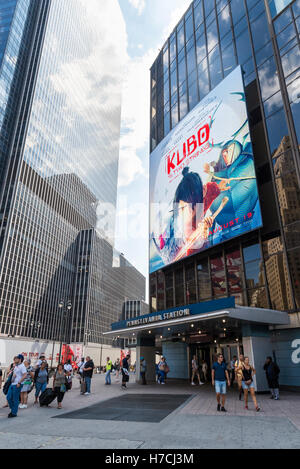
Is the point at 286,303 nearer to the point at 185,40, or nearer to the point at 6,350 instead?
the point at 185,40

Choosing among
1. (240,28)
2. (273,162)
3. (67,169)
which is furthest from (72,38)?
(273,162)

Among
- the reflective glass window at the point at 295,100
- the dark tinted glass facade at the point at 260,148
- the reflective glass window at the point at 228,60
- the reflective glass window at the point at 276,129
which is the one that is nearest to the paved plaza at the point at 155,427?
the dark tinted glass facade at the point at 260,148

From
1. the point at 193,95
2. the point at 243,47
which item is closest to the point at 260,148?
the point at 243,47

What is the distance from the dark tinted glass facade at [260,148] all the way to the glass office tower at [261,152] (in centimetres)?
6

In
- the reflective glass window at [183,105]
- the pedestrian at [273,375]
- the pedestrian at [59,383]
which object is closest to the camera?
the pedestrian at [59,383]

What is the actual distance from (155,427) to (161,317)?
12.2 metres

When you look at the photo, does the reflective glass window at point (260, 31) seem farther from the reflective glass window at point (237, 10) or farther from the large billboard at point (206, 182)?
the reflective glass window at point (237, 10)

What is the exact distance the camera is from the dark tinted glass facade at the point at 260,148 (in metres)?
19.4

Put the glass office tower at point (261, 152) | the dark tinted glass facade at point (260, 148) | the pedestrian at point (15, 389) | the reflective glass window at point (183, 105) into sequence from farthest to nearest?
the reflective glass window at point (183, 105) < the dark tinted glass facade at point (260, 148) < the glass office tower at point (261, 152) < the pedestrian at point (15, 389)

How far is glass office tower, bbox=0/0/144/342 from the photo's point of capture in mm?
72500

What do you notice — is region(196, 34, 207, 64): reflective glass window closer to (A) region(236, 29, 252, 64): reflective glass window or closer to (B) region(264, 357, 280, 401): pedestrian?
(A) region(236, 29, 252, 64): reflective glass window

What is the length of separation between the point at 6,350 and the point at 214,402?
146 ft

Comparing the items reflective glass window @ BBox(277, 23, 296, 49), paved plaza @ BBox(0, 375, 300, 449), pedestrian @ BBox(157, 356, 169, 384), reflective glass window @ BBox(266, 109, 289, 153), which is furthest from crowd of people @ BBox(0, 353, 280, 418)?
reflective glass window @ BBox(277, 23, 296, 49)

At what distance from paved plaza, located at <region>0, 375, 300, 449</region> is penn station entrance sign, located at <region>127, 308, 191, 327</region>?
20.5 ft
